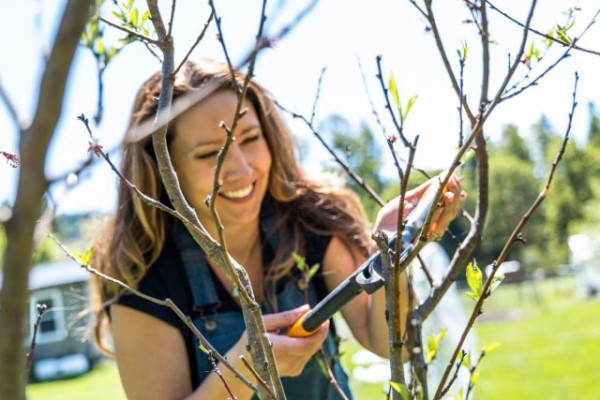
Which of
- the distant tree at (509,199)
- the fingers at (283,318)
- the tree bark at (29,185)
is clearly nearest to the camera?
the tree bark at (29,185)

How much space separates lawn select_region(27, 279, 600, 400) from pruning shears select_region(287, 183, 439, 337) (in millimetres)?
4042

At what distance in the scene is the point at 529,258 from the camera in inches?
1918

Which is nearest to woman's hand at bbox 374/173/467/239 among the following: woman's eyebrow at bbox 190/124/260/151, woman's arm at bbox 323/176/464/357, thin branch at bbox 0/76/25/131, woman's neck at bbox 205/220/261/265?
woman's arm at bbox 323/176/464/357

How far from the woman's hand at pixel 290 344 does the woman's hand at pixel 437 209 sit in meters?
0.21

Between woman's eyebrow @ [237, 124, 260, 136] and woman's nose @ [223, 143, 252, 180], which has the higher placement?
woman's eyebrow @ [237, 124, 260, 136]

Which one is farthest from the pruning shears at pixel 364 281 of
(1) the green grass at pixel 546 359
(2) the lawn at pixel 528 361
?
(1) the green grass at pixel 546 359

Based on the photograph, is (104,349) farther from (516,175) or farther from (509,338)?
(516,175)

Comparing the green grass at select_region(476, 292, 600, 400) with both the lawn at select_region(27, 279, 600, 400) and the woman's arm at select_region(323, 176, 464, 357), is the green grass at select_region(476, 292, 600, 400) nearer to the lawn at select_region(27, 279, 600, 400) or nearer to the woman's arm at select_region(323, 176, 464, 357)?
the lawn at select_region(27, 279, 600, 400)

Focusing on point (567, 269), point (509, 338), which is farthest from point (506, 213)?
point (509, 338)

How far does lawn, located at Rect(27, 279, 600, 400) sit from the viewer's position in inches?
488

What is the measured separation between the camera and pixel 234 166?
6.56 ft

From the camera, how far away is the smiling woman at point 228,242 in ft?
6.47

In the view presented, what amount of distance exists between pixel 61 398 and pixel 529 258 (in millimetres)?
34514

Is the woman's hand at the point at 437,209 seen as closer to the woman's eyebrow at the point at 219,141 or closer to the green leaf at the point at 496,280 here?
the green leaf at the point at 496,280
